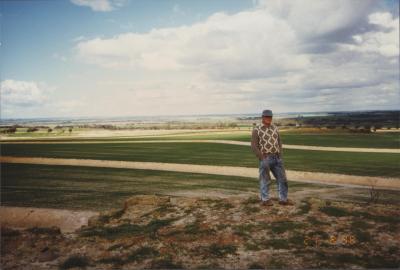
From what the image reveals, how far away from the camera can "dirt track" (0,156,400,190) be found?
18.5 m

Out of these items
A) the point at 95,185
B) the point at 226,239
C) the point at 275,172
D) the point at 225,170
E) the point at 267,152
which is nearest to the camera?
the point at 226,239

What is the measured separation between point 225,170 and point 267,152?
14087 millimetres

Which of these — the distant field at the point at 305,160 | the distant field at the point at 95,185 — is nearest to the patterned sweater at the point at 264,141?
the distant field at the point at 95,185

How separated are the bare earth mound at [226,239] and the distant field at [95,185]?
4.52 m

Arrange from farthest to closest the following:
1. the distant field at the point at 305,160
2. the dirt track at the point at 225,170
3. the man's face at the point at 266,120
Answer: the distant field at the point at 305,160
the dirt track at the point at 225,170
the man's face at the point at 266,120

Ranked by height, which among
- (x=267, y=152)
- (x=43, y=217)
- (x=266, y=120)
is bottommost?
(x=43, y=217)

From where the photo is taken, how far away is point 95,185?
1816cm

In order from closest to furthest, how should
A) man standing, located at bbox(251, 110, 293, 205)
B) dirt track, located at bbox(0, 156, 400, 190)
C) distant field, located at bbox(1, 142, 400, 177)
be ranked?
man standing, located at bbox(251, 110, 293, 205)
dirt track, located at bbox(0, 156, 400, 190)
distant field, located at bbox(1, 142, 400, 177)

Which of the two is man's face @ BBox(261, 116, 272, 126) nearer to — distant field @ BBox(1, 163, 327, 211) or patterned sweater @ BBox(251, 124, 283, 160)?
patterned sweater @ BBox(251, 124, 283, 160)

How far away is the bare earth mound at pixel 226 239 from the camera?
6688 millimetres

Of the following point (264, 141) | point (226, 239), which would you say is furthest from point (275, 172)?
point (226, 239)

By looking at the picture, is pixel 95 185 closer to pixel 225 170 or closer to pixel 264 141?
pixel 225 170

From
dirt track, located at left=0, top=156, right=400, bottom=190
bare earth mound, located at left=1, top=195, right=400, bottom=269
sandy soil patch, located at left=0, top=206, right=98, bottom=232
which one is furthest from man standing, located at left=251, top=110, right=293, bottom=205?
dirt track, located at left=0, top=156, right=400, bottom=190

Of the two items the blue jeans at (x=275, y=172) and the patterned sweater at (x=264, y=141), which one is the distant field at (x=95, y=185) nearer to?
the blue jeans at (x=275, y=172)
